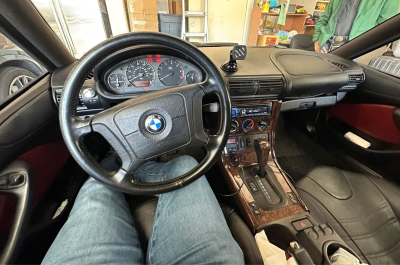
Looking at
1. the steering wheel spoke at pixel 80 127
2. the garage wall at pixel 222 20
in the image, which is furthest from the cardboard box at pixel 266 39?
the steering wheel spoke at pixel 80 127

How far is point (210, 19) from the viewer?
136 inches

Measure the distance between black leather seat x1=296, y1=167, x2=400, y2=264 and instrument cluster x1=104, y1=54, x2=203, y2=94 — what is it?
93 centimetres

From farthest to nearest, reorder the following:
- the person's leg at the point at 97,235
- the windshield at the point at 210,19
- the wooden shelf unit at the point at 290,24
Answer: the wooden shelf unit at the point at 290,24
the windshield at the point at 210,19
the person's leg at the point at 97,235

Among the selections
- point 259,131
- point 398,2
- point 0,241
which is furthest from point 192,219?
point 398,2

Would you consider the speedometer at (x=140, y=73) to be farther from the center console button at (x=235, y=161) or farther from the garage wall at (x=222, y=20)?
the garage wall at (x=222, y=20)

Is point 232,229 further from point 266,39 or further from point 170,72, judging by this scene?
point 266,39

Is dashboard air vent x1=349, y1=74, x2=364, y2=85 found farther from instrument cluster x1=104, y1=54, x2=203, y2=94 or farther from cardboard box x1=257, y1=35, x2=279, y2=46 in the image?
cardboard box x1=257, y1=35, x2=279, y2=46

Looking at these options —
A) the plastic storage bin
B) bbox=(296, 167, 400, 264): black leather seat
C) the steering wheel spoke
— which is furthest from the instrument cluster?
the plastic storage bin

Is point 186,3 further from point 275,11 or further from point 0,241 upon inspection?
point 0,241

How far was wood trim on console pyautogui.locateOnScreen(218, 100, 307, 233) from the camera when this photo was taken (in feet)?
2.72

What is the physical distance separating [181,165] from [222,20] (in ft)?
11.6

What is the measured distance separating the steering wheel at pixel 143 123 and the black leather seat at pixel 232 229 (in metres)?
0.20

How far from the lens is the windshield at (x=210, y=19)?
2.37 metres

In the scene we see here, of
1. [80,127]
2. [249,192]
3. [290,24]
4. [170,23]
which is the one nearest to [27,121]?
[80,127]
